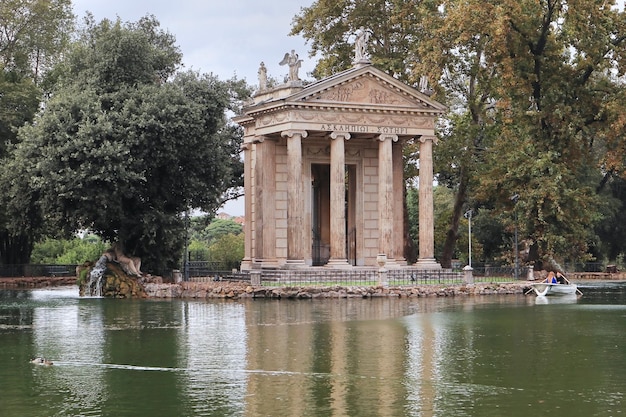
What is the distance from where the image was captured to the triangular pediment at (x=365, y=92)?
50.3 meters

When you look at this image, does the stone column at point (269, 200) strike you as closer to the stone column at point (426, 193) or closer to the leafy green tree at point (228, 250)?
the stone column at point (426, 193)

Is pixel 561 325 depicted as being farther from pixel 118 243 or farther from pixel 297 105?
pixel 118 243

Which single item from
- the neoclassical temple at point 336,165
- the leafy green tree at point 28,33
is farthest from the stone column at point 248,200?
the leafy green tree at point 28,33

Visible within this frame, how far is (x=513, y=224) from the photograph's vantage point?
196 feet

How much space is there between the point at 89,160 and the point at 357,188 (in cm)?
1520

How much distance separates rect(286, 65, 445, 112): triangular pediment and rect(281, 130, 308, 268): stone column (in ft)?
6.43

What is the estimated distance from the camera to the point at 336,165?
5084 cm

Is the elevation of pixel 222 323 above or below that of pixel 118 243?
below

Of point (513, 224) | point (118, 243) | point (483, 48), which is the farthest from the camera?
point (513, 224)

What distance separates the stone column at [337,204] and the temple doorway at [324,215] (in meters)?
5.04

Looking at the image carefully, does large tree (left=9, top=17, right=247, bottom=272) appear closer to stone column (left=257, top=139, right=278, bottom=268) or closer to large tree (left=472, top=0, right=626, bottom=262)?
stone column (left=257, top=139, right=278, bottom=268)

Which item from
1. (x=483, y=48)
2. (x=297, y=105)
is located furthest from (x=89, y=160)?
(x=483, y=48)

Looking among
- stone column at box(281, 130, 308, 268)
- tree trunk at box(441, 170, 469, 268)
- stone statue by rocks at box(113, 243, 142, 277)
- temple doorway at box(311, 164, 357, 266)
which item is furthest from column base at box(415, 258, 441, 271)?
stone statue by rocks at box(113, 243, 142, 277)

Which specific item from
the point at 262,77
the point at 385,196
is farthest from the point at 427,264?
the point at 262,77
